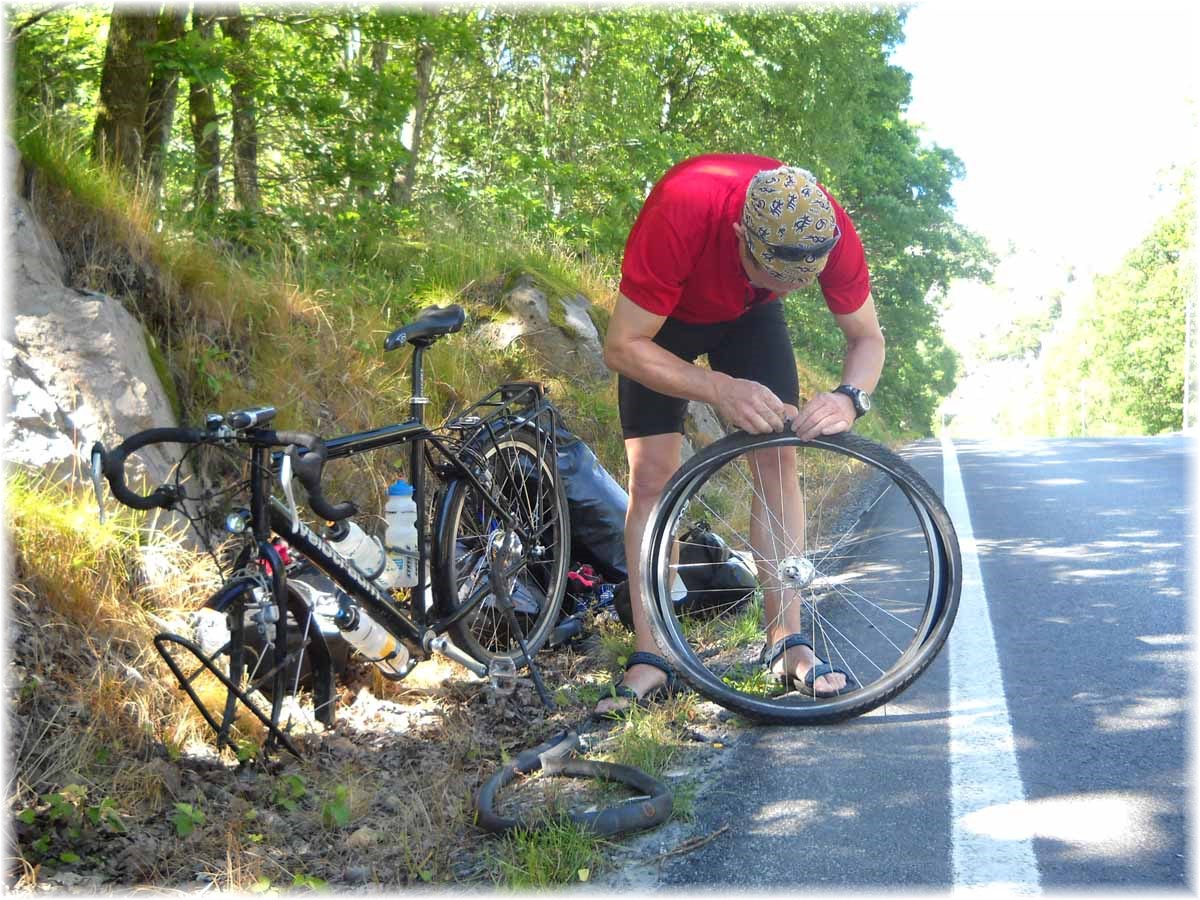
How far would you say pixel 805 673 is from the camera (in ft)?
13.4

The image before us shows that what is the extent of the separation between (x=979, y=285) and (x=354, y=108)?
3380 cm

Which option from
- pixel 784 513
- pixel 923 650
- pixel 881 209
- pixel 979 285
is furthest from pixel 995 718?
pixel 979 285

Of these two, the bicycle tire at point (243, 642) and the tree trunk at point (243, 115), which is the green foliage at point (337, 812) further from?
the tree trunk at point (243, 115)

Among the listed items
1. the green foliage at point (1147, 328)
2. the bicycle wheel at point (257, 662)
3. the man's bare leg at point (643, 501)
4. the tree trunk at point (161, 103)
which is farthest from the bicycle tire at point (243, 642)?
the green foliage at point (1147, 328)

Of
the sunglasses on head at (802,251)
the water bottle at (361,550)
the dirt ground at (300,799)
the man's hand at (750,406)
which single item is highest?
the sunglasses on head at (802,251)

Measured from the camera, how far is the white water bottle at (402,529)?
4.32 meters

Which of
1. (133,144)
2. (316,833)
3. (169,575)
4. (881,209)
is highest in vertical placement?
(881,209)

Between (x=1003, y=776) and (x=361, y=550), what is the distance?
221 cm

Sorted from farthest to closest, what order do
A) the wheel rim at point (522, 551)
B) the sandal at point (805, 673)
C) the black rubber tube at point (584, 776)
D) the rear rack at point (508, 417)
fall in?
the rear rack at point (508, 417), the wheel rim at point (522, 551), the sandal at point (805, 673), the black rubber tube at point (584, 776)

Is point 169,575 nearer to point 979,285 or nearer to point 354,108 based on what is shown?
point 354,108

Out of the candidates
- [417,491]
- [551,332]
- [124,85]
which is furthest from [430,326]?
[124,85]

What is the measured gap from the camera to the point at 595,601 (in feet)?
17.8

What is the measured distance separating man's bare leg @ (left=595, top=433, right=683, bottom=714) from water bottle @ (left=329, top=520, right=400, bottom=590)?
3.06 feet

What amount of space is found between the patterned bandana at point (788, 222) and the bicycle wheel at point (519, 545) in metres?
Result: 1.63
